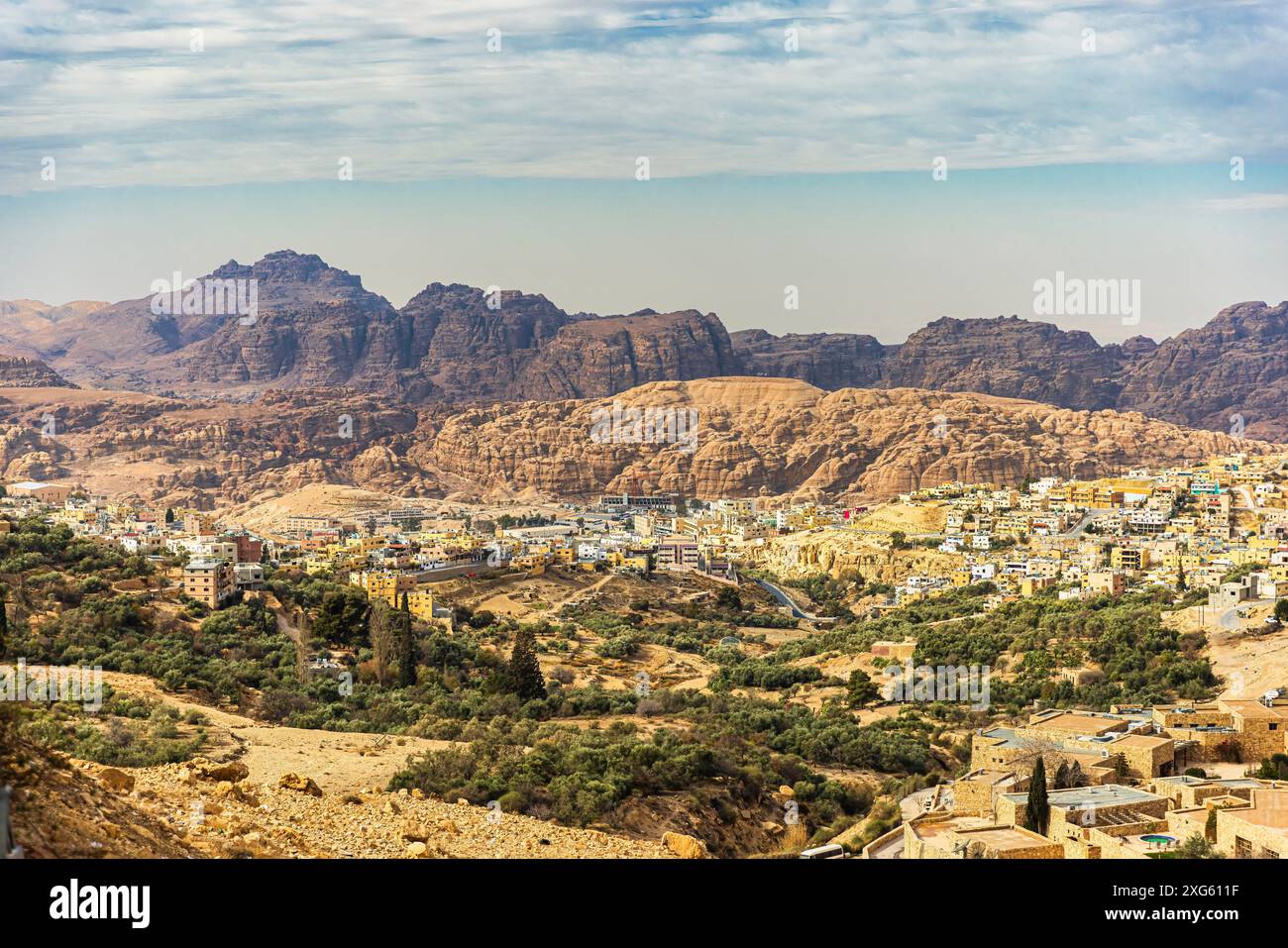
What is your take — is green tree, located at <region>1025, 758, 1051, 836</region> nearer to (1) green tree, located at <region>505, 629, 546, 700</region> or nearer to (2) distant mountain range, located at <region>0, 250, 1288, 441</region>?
(1) green tree, located at <region>505, 629, 546, 700</region>

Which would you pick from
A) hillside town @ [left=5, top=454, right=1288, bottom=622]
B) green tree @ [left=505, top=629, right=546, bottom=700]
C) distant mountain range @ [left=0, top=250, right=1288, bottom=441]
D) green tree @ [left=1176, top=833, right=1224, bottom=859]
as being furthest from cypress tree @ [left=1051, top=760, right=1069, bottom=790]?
distant mountain range @ [left=0, top=250, right=1288, bottom=441]

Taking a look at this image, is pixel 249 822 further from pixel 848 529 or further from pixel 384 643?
pixel 848 529

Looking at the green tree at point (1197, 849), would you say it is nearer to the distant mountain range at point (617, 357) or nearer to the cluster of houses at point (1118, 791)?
the cluster of houses at point (1118, 791)

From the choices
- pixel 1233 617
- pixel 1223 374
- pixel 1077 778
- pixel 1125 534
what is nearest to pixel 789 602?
pixel 1125 534

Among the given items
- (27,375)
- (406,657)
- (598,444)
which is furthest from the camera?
(27,375)

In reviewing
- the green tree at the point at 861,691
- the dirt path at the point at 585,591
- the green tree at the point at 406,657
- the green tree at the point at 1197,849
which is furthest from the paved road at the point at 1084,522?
the green tree at the point at 1197,849
